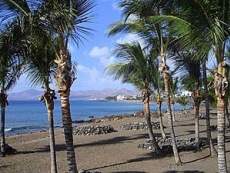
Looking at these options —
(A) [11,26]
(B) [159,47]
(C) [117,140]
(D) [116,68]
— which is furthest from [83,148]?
(A) [11,26]

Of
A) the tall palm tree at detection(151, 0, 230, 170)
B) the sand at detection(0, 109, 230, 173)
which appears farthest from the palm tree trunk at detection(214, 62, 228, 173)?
the sand at detection(0, 109, 230, 173)

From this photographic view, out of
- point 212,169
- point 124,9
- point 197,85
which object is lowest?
point 212,169

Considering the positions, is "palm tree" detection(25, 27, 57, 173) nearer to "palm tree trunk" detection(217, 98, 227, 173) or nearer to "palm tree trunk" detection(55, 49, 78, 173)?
"palm tree trunk" detection(55, 49, 78, 173)

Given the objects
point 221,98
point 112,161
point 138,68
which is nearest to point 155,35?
point 138,68

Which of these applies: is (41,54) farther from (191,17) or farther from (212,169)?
(212,169)

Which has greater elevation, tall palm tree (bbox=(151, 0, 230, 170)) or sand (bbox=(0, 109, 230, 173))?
tall palm tree (bbox=(151, 0, 230, 170))

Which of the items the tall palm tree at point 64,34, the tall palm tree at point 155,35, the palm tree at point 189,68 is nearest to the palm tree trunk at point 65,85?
the tall palm tree at point 64,34

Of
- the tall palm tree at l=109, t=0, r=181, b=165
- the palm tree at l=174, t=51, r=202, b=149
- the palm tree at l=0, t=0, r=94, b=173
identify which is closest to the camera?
the palm tree at l=0, t=0, r=94, b=173

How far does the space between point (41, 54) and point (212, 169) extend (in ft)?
23.1

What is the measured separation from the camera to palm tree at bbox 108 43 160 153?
19834mm

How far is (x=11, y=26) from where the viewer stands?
1150cm

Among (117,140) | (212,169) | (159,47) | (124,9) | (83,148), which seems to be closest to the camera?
(124,9)

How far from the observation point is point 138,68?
2034 centimetres

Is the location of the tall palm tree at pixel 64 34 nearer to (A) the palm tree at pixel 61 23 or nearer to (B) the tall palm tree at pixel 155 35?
(A) the palm tree at pixel 61 23
